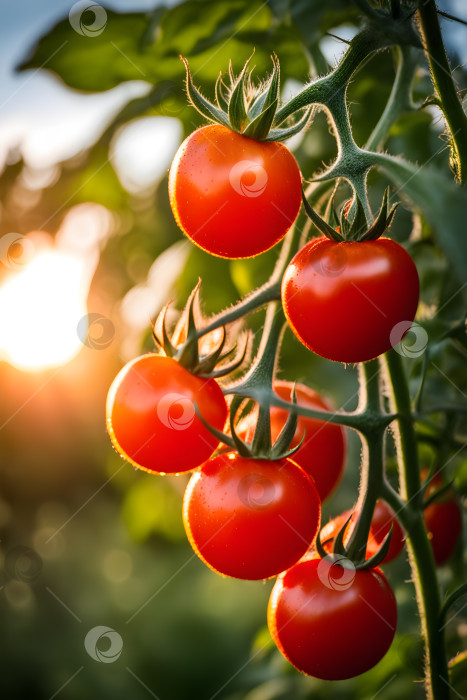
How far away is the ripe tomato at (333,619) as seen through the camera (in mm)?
526

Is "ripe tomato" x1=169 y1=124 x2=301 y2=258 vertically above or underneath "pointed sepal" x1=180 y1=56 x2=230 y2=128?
underneath

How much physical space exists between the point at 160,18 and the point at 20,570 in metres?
1.83

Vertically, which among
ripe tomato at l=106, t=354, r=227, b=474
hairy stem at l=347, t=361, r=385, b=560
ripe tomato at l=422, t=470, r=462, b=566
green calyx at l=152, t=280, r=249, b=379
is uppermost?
green calyx at l=152, t=280, r=249, b=379

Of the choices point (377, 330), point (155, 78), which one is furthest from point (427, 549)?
point (155, 78)

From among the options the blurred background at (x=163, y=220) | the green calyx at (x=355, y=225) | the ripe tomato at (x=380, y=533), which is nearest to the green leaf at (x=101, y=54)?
the blurred background at (x=163, y=220)

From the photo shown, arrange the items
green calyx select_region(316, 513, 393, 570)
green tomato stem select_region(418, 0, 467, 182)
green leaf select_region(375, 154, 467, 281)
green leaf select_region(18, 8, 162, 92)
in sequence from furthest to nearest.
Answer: green leaf select_region(18, 8, 162, 92) → green calyx select_region(316, 513, 393, 570) → green tomato stem select_region(418, 0, 467, 182) → green leaf select_region(375, 154, 467, 281)

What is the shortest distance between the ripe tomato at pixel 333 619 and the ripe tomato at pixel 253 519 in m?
0.04

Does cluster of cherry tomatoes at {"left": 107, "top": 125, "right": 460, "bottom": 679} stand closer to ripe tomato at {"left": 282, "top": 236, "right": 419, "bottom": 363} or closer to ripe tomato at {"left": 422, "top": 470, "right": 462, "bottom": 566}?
ripe tomato at {"left": 282, "top": 236, "right": 419, "bottom": 363}

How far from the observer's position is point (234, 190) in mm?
454

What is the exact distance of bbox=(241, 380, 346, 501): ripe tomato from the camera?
0.60 metres

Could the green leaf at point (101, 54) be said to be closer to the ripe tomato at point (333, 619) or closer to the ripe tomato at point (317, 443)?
the ripe tomato at point (317, 443)

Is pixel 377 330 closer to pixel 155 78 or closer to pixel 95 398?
pixel 155 78

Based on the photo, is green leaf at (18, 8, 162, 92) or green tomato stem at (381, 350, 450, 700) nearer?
green tomato stem at (381, 350, 450, 700)

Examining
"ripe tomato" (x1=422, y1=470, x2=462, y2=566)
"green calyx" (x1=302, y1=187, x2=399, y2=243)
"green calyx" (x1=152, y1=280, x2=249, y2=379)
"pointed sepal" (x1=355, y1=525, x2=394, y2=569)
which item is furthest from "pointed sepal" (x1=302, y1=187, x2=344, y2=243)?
"ripe tomato" (x1=422, y1=470, x2=462, y2=566)
